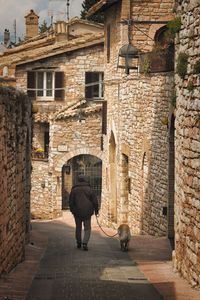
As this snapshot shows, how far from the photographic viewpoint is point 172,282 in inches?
383

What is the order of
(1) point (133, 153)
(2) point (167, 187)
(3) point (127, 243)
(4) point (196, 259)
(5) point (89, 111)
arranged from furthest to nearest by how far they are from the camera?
(5) point (89, 111) < (1) point (133, 153) < (2) point (167, 187) < (3) point (127, 243) < (4) point (196, 259)

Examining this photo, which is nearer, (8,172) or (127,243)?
(8,172)

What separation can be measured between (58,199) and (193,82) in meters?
20.9

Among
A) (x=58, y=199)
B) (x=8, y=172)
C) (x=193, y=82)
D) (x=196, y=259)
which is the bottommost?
(x=58, y=199)

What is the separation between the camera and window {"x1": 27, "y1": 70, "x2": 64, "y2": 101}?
30.5 m

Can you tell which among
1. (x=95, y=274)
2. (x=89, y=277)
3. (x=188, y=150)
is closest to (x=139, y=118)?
(x=95, y=274)

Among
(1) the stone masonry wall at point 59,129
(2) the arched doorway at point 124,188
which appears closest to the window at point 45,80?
(1) the stone masonry wall at point 59,129

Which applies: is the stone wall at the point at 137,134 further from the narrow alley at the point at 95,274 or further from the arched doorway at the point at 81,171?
the arched doorway at the point at 81,171

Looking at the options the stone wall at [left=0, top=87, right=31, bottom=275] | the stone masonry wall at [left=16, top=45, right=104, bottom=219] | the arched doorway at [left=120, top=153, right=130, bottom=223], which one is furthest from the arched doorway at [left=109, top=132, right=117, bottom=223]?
the stone wall at [left=0, top=87, right=31, bottom=275]

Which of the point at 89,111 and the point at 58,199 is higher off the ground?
the point at 89,111

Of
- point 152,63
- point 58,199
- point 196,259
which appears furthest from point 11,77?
point 196,259

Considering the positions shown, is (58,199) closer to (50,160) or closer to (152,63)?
(50,160)

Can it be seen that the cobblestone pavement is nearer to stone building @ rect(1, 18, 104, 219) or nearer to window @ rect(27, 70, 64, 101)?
stone building @ rect(1, 18, 104, 219)

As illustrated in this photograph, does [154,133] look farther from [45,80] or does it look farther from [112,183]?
[45,80]
